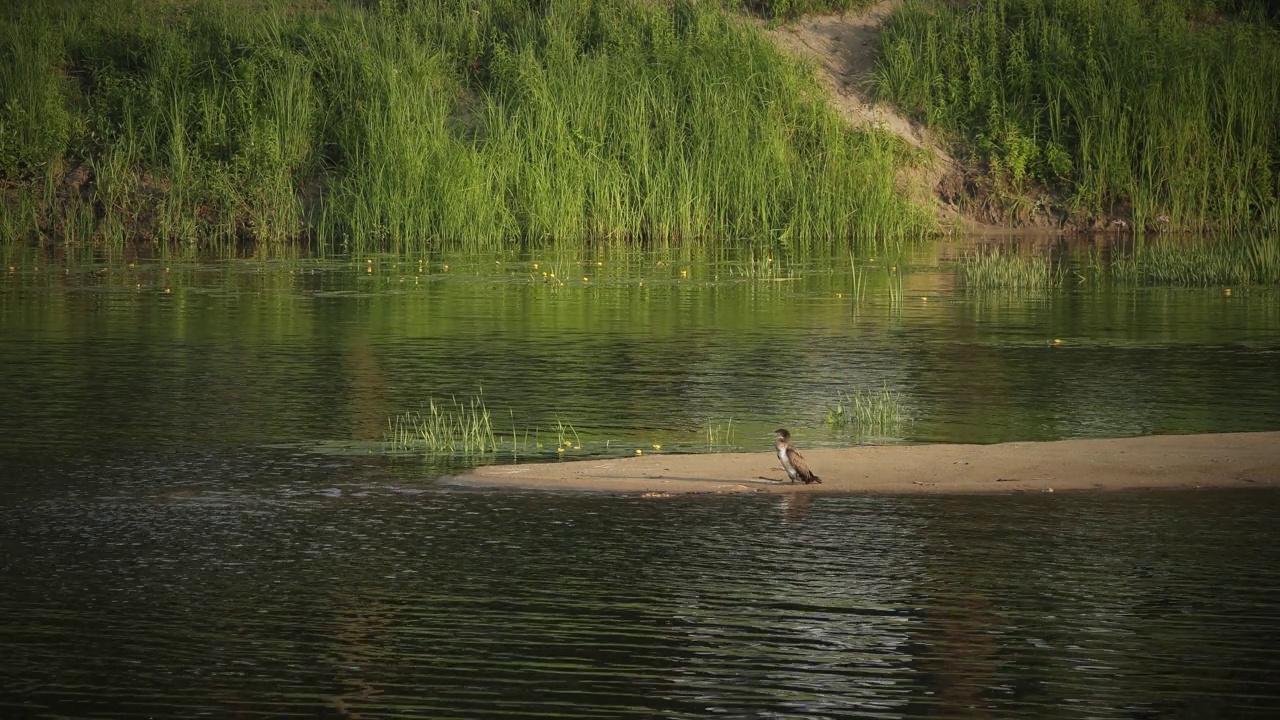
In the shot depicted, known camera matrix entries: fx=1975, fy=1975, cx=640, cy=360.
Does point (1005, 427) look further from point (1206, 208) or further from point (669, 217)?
point (1206, 208)

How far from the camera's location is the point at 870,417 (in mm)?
14180

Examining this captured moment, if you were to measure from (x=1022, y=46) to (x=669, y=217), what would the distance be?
971 centimetres

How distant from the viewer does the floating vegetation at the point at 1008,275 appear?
1046 inches

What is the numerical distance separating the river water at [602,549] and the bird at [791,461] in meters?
0.32

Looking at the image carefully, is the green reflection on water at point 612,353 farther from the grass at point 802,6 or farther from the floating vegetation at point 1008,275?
the grass at point 802,6

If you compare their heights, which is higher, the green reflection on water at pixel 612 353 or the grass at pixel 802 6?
the grass at pixel 802 6

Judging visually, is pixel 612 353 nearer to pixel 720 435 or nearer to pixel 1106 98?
pixel 720 435

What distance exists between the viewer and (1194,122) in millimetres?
38469

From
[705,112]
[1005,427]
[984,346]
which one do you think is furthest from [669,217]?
[1005,427]

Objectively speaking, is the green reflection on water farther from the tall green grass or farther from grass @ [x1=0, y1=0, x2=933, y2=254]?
the tall green grass

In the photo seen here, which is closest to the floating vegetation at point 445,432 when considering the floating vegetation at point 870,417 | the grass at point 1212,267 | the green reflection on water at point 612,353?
the green reflection on water at point 612,353

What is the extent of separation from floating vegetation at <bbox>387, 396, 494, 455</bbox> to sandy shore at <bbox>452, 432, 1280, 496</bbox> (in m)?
0.89

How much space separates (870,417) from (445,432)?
9.98 feet

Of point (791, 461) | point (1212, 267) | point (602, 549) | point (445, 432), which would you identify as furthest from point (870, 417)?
point (1212, 267)
